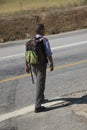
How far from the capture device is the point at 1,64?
586 inches

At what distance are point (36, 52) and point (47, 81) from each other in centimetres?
307

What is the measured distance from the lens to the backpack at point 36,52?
28.9ft

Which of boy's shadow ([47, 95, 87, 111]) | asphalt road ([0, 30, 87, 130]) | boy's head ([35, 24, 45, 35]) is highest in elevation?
boy's head ([35, 24, 45, 35])

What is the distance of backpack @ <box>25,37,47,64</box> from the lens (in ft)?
28.9

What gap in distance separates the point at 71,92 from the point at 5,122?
7.49 ft

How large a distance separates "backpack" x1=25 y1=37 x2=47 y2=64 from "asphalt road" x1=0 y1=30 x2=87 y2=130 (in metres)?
1.17

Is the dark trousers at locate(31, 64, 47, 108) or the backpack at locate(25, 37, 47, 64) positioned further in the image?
the dark trousers at locate(31, 64, 47, 108)

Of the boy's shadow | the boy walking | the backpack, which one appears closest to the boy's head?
the boy walking

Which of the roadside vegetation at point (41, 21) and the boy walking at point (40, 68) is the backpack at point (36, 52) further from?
the roadside vegetation at point (41, 21)

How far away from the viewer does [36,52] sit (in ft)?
28.9

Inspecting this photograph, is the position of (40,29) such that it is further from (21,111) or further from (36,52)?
(21,111)

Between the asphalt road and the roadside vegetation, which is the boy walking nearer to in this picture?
the asphalt road

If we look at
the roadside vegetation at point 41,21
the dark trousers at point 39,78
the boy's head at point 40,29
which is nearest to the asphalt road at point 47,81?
the dark trousers at point 39,78

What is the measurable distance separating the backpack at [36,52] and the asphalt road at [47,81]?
1172 mm
